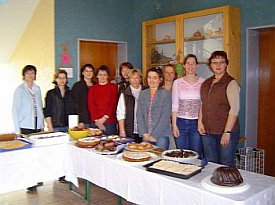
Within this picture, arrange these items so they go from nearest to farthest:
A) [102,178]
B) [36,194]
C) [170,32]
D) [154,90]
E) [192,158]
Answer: [192,158] → [102,178] → [154,90] → [36,194] → [170,32]

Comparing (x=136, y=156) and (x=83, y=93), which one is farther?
(x=83, y=93)

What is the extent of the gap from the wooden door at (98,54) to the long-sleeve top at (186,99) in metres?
2.46

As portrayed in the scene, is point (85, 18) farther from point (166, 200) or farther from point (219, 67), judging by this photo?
point (166, 200)

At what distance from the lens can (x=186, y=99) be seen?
3.08 metres

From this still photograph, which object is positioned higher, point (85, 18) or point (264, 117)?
point (85, 18)

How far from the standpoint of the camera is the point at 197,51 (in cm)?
442

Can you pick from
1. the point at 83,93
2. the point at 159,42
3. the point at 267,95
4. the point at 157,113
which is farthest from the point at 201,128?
the point at 159,42

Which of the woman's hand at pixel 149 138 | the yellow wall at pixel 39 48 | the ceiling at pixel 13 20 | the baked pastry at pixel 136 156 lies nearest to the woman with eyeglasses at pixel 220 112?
the woman's hand at pixel 149 138

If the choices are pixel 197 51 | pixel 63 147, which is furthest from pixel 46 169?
pixel 197 51

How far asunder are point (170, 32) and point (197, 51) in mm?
613

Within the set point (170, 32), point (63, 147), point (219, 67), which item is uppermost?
point (170, 32)

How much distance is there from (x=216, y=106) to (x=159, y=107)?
50 cm

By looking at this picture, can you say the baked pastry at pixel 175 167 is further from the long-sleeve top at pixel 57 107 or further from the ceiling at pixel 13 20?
the ceiling at pixel 13 20

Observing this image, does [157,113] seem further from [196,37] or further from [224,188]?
[196,37]
